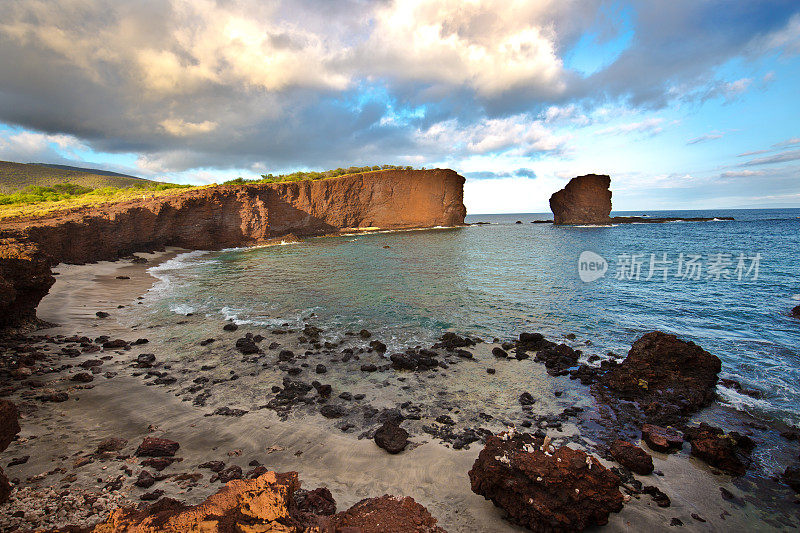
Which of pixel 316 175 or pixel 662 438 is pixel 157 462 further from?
pixel 316 175

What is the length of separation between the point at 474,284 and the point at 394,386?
487 inches

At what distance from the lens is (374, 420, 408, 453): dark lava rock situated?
548 centimetres

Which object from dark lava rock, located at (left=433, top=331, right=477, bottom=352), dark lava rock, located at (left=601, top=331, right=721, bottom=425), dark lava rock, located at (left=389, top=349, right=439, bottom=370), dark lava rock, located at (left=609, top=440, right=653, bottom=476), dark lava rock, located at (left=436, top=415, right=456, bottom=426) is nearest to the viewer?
dark lava rock, located at (left=609, top=440, right=653, bottom=476)

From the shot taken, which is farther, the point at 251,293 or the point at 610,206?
the point at 610,206

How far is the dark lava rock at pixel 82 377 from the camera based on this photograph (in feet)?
25.3

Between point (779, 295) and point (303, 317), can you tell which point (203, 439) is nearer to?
point (303, 317)

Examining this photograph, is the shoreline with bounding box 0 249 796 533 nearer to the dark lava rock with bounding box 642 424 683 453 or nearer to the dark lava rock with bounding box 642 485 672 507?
the dark lava rock with bounding box 642 485 672 507

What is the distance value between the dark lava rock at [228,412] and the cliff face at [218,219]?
292 inches

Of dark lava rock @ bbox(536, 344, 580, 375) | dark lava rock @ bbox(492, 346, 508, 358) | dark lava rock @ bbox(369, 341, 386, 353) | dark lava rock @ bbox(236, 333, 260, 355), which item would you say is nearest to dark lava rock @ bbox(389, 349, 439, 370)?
dark lava rock @ bbox(369, 341, 386, 353)

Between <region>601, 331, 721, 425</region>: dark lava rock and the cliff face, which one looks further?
the cliff face

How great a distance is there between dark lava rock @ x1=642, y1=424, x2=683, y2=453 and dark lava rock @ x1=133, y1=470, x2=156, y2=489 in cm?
782

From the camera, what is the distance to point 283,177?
68250mm

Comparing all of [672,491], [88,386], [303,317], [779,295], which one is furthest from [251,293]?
[779,295]

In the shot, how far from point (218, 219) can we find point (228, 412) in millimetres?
45286
